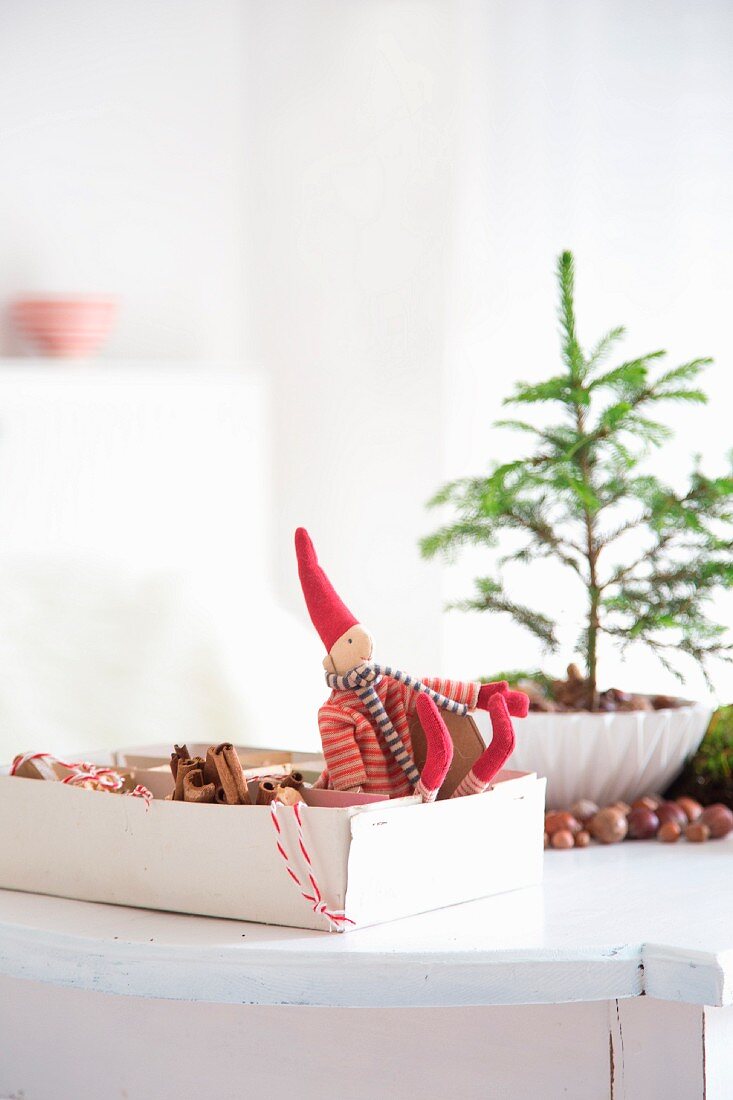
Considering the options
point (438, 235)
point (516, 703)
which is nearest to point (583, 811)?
point (516, 703)

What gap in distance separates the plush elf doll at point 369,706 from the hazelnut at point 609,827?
0.23 meters

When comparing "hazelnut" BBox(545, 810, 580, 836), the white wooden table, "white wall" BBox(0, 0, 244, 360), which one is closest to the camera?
the white wooden table

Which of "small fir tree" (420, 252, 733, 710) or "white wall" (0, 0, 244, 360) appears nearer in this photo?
"small fir tree" (420, 252, 733, 710)

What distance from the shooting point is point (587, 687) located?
1.20 metres

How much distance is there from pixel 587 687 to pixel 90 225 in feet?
4.84

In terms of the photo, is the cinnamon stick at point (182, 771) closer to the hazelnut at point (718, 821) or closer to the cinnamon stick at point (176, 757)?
the cinnamon stick at point (176, 757)

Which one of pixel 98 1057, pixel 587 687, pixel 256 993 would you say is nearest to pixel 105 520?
pixel 587 687

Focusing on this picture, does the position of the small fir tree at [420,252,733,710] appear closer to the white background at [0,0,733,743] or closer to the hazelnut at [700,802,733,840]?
the hazelnut at [700,802,733,840]

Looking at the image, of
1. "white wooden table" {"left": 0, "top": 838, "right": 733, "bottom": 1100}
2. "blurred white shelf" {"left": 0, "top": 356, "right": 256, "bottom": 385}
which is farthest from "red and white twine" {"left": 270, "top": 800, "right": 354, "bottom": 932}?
"blurred white shelf" {"left": 0, "top": 356, "right": 256, "bottom": 385}

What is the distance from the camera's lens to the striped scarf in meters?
0.89

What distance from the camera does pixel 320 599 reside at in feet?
3.00

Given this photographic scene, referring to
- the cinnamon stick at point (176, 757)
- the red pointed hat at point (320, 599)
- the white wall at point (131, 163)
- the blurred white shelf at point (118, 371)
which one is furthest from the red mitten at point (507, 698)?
the white wall at point (131, 163)

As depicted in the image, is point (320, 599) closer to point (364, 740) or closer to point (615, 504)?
point (364, 740)

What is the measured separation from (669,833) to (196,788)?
456 mm
